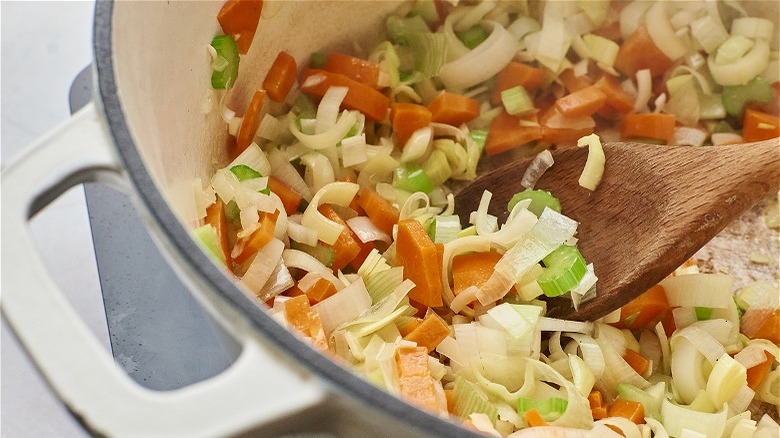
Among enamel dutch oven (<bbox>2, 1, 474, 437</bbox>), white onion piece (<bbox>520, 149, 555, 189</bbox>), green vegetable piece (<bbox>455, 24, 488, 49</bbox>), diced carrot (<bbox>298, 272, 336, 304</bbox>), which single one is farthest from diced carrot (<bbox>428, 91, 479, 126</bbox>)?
enamel dutch oven (<bbox>2, 1, 474, 437</bbox>)

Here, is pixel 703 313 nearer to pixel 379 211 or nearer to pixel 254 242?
pixel 379 211

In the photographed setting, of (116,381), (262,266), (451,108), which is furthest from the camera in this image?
(451,108)

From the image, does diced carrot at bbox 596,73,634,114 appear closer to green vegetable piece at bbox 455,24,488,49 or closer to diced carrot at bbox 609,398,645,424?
green vegetable piece at bbox 455,24,488,49

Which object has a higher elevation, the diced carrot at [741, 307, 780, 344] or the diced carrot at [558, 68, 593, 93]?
the diced carrot at [558, 68, 593, 93]

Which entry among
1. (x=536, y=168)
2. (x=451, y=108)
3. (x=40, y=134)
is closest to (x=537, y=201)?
(x=536, y=168)

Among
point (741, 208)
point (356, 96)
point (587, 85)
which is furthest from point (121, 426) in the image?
point (587, 85)

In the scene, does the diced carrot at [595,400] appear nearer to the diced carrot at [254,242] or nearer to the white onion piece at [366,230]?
the white onion piece at [366,230]

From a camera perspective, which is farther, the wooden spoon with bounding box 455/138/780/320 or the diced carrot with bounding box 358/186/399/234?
the diced carrot with bounding box 358/186/399/234
